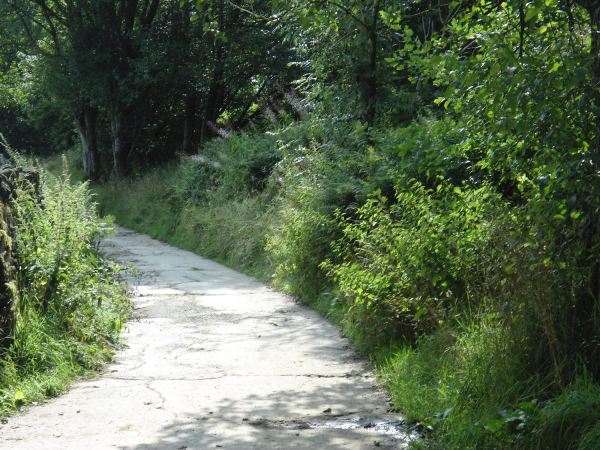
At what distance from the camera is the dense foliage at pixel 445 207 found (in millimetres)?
3959

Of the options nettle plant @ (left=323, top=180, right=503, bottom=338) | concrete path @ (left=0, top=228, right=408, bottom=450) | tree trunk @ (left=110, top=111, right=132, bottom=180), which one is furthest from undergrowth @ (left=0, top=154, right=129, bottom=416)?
tree trunk @ (left=110, top=111, right=132, bottom=180)

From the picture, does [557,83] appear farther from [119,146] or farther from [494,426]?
[119,146]

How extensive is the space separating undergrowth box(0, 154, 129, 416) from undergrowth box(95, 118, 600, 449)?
8.90ft

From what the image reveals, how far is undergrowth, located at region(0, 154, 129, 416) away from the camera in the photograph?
18.9 feet

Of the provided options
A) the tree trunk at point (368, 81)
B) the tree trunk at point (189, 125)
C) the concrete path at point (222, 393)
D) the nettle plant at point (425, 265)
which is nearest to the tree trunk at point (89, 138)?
the tree trunk at point (189, 125)

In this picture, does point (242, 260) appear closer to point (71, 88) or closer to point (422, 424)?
point (422, 424)

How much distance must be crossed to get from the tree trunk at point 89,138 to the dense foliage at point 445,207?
365 inches

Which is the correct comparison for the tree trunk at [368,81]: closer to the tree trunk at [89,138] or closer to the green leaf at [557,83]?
the green leaf at [557,83]

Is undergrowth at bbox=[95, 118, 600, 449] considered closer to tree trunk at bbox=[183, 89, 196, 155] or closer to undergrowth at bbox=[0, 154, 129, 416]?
undergrowth at bbox=[0, 154, 129, 416]

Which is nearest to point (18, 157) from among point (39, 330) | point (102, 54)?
point (39, 330)

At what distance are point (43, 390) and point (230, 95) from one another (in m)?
23.4

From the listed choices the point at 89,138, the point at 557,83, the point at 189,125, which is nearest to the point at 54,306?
the point at 557,83

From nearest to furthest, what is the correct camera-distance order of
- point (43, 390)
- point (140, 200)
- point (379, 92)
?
1. point (43, 390)
2. point (379, 92)
3. point (140, 200)

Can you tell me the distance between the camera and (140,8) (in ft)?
94.6
